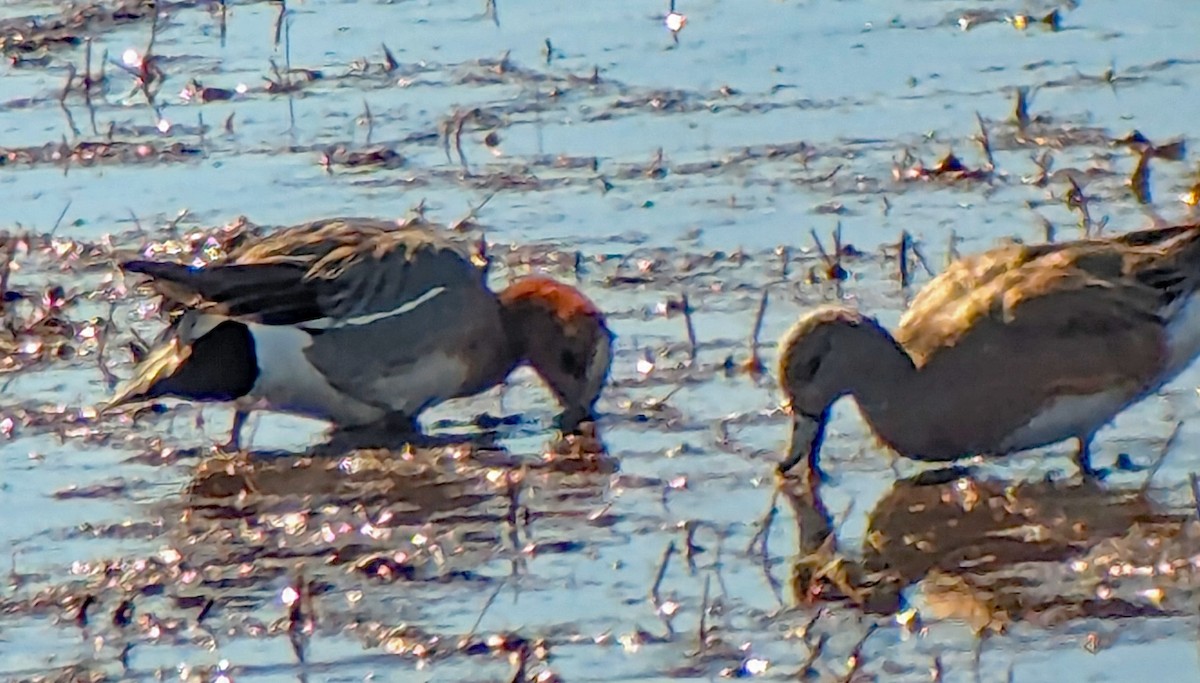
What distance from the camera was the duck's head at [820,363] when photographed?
24.1 ft

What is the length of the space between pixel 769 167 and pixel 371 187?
4.20 ft

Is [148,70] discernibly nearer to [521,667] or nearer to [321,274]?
[321,274]

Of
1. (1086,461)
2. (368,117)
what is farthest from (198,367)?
(368,117)

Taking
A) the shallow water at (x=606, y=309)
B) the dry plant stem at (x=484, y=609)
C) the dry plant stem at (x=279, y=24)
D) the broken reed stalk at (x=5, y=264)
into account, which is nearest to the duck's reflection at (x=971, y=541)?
the shallow water at (x=606, y=309)

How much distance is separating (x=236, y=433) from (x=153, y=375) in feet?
0.85

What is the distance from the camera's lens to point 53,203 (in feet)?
32.4

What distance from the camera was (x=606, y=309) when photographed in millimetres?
8648

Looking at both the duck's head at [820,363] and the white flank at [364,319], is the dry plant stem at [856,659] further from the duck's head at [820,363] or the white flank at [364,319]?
the white flank at [364,319]

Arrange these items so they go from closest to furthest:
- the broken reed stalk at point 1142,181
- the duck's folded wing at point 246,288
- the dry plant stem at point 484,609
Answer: the dry plant stem at point 484,609 < the duck's folded wing at point 246,288 < the broken reed stalk at point 1142,181

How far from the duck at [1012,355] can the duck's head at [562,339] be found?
0.68 m

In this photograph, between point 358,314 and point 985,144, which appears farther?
point 985,144

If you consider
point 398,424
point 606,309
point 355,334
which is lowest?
point 398,424

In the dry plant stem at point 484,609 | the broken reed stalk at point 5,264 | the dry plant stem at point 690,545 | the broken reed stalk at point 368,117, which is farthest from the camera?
the broken reed stalk at point 368,117

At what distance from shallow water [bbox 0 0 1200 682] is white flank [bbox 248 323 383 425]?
11 centimetres
